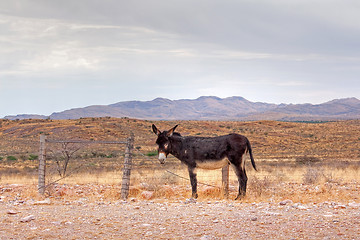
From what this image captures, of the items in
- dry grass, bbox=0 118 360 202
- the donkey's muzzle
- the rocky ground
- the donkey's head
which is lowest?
dry grass, bbox=0 118 360 202

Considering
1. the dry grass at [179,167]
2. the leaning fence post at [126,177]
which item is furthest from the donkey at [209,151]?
the leaning fence post at [126,177]

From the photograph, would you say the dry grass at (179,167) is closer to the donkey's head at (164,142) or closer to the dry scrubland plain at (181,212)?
the dry scrubland plain at (181,212)

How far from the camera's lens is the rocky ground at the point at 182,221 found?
7.62 meters

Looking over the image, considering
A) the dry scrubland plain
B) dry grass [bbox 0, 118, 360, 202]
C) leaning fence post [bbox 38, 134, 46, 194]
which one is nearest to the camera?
the dry scrubland plain

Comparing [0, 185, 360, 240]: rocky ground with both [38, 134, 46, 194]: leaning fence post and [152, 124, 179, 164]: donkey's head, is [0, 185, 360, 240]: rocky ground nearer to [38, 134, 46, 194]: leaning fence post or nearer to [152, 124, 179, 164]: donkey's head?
[152, 124, 179, 164]: donkey's head

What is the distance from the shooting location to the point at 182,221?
867 centimetres

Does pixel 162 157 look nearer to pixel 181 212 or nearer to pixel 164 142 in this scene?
pixel 164 142

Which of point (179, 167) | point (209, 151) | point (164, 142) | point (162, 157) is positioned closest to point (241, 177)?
point (209, 151)

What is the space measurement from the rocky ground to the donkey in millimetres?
1352

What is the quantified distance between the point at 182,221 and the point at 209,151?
13.2ft

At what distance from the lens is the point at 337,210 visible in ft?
30.7

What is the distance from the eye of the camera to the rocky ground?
762 centimetres

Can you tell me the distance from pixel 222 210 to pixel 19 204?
5.87 metres

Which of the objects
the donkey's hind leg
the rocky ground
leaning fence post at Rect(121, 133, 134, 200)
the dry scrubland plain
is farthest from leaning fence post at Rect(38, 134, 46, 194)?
the donkey's hind leg
